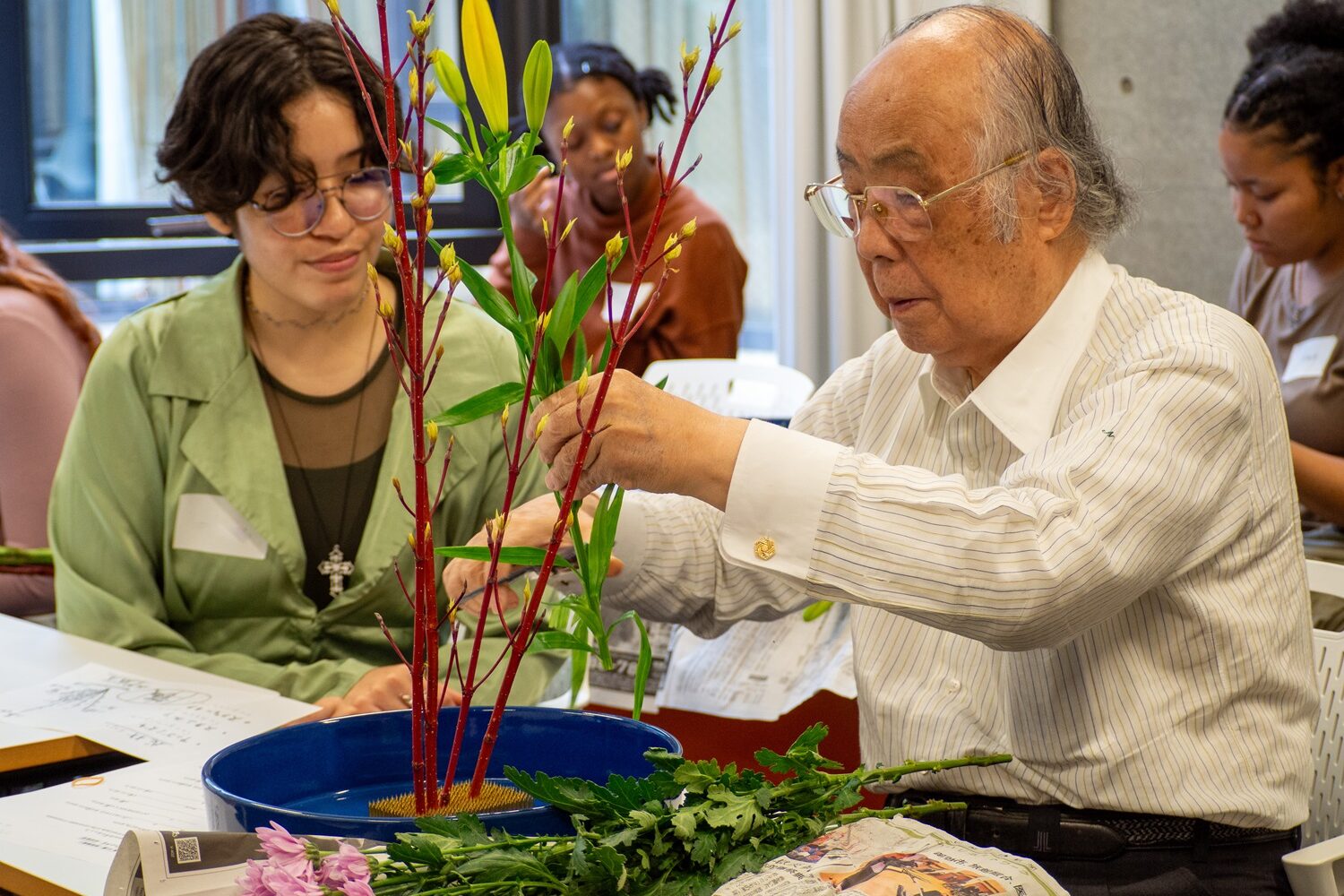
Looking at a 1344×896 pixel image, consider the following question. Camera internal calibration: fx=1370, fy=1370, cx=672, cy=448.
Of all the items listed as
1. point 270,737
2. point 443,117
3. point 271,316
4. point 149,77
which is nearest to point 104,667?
point 271,316

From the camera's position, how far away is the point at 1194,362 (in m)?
1.11

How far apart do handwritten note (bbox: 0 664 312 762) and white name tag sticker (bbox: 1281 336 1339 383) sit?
208 centimetres

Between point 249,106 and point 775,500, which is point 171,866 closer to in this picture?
point 775,500

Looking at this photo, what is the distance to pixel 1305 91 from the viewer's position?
8.70 feet

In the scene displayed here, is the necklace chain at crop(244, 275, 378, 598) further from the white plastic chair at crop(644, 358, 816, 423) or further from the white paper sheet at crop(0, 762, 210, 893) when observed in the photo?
the white plastic chair at crop(644, 358, 816, 423)

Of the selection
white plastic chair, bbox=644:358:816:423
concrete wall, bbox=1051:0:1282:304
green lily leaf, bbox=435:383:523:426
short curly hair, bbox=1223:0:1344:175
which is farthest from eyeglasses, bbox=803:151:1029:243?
concrete wall, bbox=1051:0:1282:304

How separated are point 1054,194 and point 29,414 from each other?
77.4 inches

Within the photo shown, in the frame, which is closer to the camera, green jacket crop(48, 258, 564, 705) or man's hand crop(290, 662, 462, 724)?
man's hand crop(290, 662, 462, 724)

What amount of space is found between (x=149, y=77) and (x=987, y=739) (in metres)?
3.78

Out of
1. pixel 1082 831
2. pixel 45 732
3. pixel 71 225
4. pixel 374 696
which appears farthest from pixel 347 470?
pixel 71 225

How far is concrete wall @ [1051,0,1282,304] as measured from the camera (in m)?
3.52

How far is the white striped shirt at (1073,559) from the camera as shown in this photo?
3.34ft

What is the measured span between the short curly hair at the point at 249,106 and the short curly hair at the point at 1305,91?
5.71ft

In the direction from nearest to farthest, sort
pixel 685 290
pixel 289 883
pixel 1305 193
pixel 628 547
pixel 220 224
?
1. pixel 289 883
2. pixel 628 547
3. pixel 220 224
4. pixel 1305 193
5. pixel 685 290
